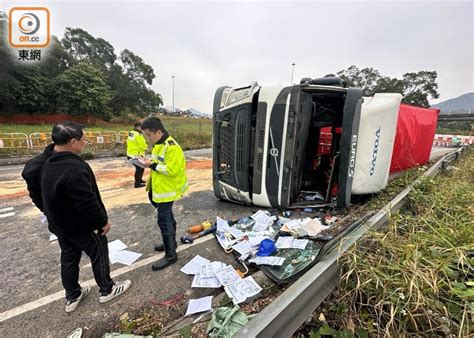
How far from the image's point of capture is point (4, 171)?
22.6 ft

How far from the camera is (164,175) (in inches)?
94.7

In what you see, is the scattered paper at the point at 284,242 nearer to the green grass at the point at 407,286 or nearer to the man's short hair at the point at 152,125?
the green grass at the point at 407,286

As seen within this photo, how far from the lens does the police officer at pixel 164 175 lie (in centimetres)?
235

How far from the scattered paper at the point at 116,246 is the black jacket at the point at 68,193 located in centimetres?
123

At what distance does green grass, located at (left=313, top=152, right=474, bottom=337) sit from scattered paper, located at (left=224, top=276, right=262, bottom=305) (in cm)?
66

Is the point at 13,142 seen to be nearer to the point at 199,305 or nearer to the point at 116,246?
the point at 116,246

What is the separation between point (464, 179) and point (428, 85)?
147ft

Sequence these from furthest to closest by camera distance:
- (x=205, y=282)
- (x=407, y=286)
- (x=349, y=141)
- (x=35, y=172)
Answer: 1. (x=349, y=141)
2. (x=205, y=282)
3. (x=35, y=172)
4. (x=407, y=286)

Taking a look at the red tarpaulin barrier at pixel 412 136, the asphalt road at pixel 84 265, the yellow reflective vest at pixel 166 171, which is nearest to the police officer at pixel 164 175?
the yellow reflective vest at pixel 166 171

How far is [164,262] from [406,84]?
49.6 metres

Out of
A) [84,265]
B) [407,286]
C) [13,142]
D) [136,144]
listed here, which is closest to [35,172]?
[84,265]

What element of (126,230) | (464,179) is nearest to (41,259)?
(126,230)

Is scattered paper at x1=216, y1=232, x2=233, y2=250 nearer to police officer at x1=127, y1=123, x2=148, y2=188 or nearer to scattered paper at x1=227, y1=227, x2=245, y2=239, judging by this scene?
scattered paper at x1=227, y1=227, x2=245, y2=239

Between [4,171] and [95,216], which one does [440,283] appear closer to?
[95,216]
